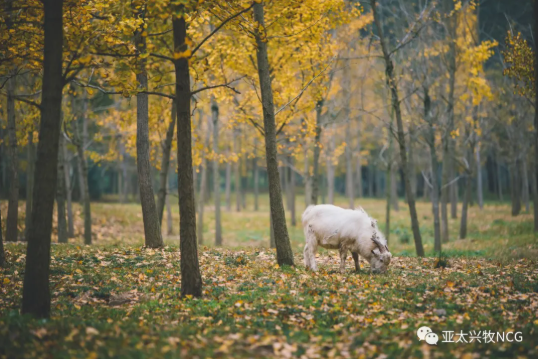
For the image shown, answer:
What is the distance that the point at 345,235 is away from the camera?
10992 mm

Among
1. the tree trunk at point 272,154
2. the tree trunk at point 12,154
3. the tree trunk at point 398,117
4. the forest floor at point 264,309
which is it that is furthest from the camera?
the tree trunk at point 398,117

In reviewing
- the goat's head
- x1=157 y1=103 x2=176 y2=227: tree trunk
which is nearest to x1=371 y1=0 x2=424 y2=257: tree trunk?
the goat's head

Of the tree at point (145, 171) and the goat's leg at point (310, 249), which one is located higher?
the tree at point (145, 171)

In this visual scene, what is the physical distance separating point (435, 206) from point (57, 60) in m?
15.8

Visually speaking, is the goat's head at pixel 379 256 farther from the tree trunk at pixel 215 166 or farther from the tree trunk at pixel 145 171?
the tree trunk at pixel 215 166

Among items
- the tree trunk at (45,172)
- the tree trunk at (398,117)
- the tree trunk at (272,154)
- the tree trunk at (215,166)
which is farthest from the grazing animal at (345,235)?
the tree trunk at (215,166)

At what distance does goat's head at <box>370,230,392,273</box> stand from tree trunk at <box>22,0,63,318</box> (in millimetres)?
7470

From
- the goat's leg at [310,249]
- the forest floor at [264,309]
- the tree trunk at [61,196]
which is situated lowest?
the forest floor at [264,309]

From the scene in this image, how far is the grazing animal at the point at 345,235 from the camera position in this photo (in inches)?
425

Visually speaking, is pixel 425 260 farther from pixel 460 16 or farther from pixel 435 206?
pixel 460 16

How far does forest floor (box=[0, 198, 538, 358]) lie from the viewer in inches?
214

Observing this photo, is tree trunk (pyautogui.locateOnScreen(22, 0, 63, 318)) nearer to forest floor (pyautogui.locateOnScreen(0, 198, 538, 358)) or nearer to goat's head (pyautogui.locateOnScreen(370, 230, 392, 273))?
forest floor (pyautogui.locateOnScreen(0, 198, 538, 358))

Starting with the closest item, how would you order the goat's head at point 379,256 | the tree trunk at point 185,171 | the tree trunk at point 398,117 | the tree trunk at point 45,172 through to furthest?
the tree trunk at point 45,172
the tree trunk at point 185,171
the goat's head at point 379,256
the tree trunk at point 398,117

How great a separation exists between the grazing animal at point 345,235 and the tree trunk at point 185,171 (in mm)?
4146
